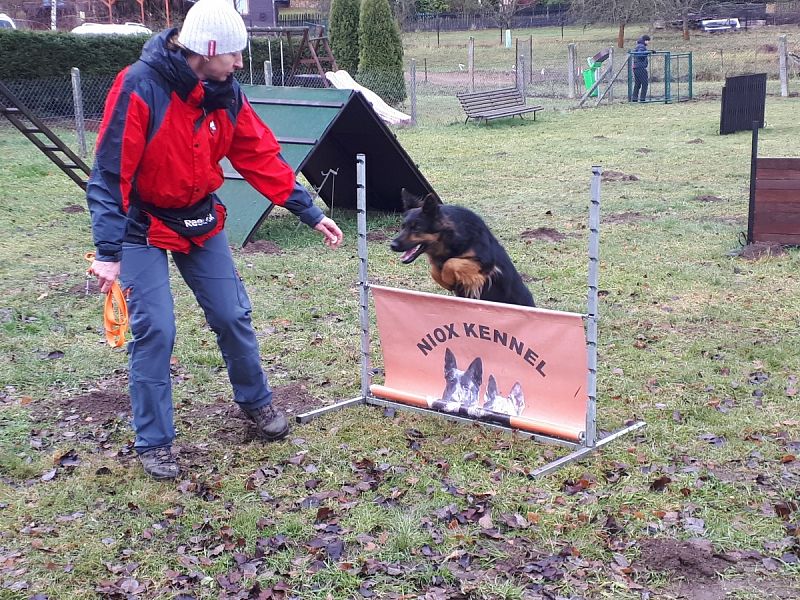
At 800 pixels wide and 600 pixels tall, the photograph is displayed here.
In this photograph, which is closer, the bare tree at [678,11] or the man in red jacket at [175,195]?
the man in red jacket at [175,195]

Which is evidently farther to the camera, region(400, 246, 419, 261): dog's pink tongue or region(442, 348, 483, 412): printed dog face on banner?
region(400, 246, 419, 261): dog's pink tongue

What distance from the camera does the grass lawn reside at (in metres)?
3.13

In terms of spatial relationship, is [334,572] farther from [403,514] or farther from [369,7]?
[369,7]

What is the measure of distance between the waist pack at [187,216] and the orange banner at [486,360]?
112 cm

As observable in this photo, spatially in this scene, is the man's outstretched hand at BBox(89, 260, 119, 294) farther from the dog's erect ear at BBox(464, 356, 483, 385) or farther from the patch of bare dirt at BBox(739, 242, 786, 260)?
the patch of bare dirt at BBox(739, 242, 786, 260)

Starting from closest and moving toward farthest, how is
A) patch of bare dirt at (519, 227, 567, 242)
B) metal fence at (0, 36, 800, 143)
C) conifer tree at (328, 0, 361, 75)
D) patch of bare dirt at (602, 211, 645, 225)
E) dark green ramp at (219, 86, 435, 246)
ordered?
dark green ramp at (219, 86, 435, 246)
patch of bare dirt at (519, 227, 567, 242)
patch of bare dirt at (602, 211, 645, 225)
metal fence at (0, 36, 800, 143)
conifer tree at (328, 0, 361, 75)

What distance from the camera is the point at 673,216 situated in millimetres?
9555

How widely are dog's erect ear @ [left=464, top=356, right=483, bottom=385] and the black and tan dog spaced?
34.3 inches

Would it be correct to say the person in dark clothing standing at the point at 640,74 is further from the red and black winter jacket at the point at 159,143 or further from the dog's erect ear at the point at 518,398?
the red and black winter jacket at the point at 159,143

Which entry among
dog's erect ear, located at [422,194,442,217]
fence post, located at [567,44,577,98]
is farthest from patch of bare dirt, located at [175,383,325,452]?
fence post, located at [567,44,577,98]

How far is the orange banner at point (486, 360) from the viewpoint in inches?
Answer: 159

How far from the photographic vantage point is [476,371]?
14.4ft

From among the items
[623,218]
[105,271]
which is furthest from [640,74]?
[105,271]

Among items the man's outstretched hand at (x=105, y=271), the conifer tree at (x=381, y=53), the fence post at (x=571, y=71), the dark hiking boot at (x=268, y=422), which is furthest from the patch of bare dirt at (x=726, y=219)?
the fence post at (x=571, y=71)
